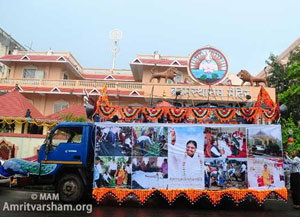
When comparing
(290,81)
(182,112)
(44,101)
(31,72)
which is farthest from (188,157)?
(31,72)

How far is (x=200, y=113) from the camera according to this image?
26.8 feet

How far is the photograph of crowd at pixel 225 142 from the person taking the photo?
7.40 meters

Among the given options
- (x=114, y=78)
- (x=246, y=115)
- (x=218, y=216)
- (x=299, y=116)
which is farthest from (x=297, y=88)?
(x=114, y=78)

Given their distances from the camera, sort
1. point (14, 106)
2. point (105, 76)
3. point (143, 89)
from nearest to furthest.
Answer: point (14, 106), point (143, 89), point (105, 76)

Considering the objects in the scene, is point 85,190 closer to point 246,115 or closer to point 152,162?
point 152,162

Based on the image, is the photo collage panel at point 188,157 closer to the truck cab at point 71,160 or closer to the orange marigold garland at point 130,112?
the truck cab at point 71,160

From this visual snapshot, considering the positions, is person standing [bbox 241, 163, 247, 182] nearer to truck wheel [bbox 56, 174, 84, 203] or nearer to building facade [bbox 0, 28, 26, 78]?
truck wheel [bbox 56, 174, 84, 203]

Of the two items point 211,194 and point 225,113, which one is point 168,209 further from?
point 225,113

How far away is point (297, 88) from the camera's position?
1373 centimetres

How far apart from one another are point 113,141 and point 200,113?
2920 millimetres

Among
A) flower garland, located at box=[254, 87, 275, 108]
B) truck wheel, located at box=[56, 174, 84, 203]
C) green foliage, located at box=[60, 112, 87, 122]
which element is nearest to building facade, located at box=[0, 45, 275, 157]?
green foliage, located at box=[60, 112, 87, 122]

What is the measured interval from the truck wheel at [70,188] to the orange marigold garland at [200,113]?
4.09m

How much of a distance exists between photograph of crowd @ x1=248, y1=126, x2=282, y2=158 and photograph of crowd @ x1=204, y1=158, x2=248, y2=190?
47cm

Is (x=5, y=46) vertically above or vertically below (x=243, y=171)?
above
